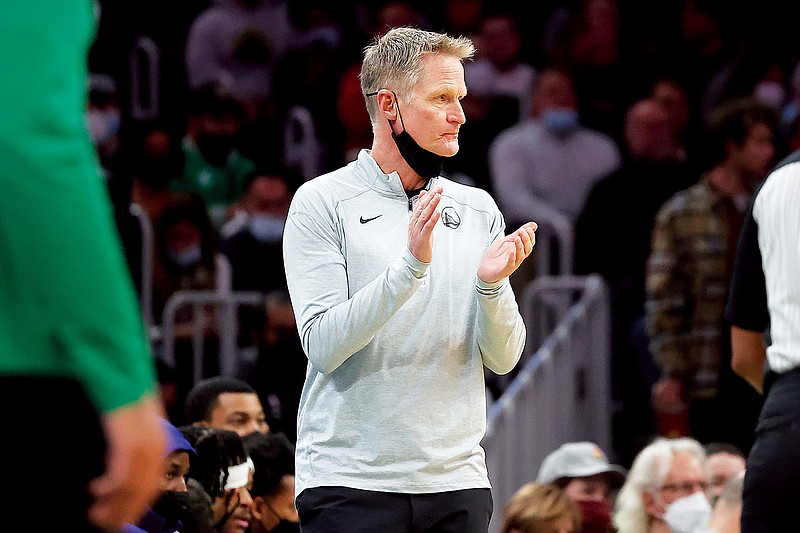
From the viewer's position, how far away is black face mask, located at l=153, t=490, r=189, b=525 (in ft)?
14.6

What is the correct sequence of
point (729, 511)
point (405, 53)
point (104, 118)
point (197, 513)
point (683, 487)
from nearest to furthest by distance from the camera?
1. point (405, 53)
2. point (197, 513)
3. point (729, 511)
4. point (683, 487)
5. point (104, 118)

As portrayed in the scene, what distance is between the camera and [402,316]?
388 centimetres

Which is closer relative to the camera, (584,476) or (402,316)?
(402,316)

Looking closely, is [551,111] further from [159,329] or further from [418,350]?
[418,350]

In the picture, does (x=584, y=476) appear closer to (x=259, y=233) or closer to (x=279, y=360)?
(x=279, y=360)

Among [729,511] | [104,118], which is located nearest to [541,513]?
[729,511]

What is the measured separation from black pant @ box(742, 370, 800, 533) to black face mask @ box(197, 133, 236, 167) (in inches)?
337

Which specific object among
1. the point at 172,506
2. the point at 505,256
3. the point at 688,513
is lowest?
the point at 688,513

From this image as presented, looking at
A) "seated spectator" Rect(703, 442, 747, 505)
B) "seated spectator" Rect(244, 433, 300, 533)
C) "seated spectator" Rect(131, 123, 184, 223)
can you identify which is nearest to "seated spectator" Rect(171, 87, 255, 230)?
"seated spectator" Rect(131, 123, 184, 223)

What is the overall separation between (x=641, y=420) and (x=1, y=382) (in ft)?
24.8

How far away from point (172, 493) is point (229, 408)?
1.32 m

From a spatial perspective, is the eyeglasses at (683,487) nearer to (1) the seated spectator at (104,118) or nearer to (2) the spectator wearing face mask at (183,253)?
(2) the spectator wearing face mask at (183,253)

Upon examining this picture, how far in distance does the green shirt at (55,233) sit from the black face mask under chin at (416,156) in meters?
1.97

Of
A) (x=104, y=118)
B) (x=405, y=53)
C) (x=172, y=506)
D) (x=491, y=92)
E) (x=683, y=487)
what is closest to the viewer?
(x=405, y=53)
